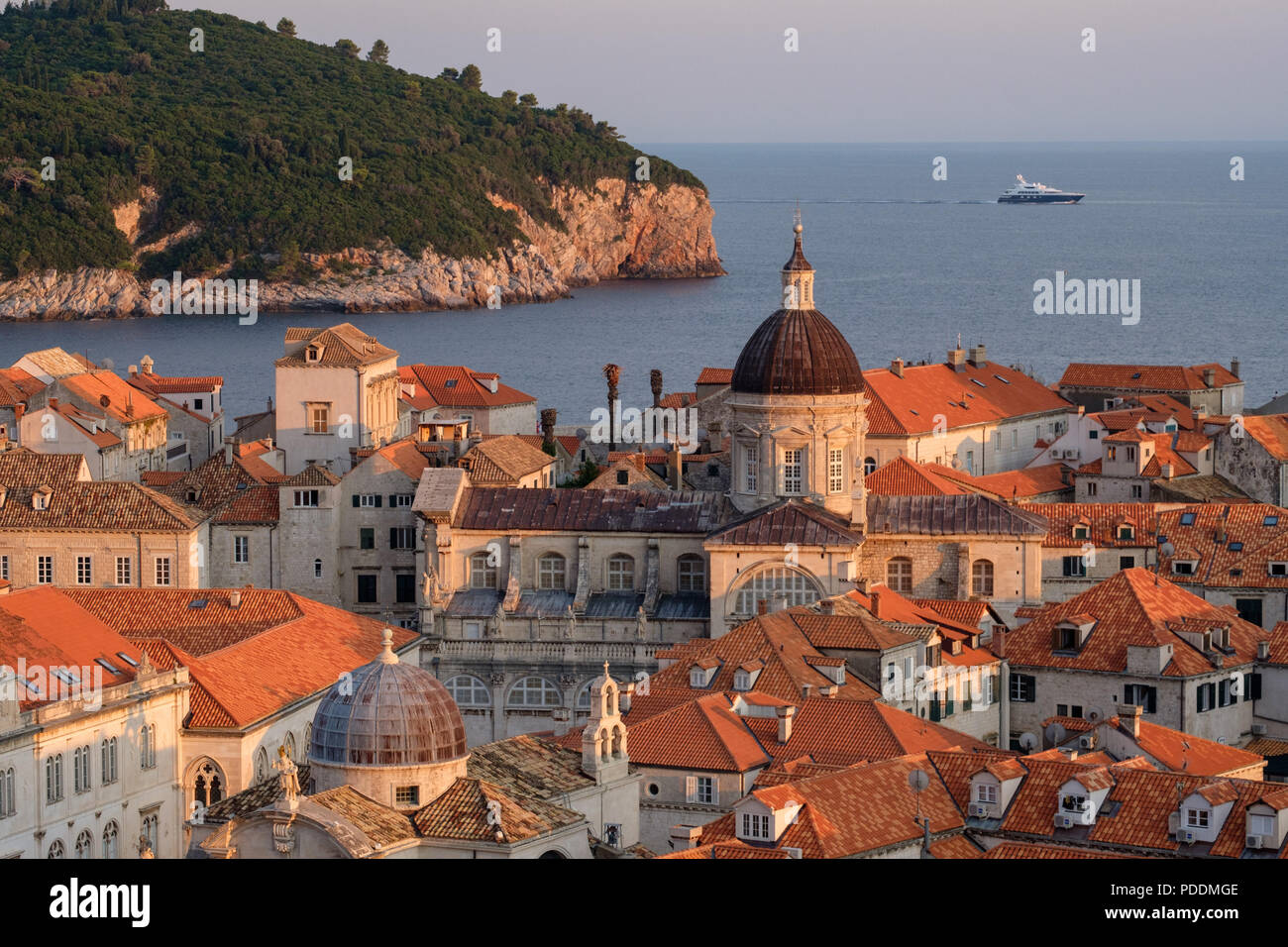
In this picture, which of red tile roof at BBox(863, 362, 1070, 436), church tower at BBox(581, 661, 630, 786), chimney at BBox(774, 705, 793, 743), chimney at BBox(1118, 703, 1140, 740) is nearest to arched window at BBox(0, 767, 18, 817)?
church tower at BBox(581, 661, 630, 786)

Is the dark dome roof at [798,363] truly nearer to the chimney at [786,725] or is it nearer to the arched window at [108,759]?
the chimney at [786,725]

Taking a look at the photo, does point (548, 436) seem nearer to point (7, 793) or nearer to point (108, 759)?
point (108, 759)

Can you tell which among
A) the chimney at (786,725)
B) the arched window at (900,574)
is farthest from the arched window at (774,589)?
the chimney at (786,725)

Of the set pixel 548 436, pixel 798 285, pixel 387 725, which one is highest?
pixel 798 285

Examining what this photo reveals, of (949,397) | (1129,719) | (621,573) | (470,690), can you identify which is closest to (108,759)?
(470,690)

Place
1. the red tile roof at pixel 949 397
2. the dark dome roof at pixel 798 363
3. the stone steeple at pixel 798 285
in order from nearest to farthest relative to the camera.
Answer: the dark dome roof at pixel 798 363, the stone steeple at pixel 798 285, the red tile roof at pixel 949 397

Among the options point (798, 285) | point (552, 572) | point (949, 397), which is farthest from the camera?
point (949, 397)
